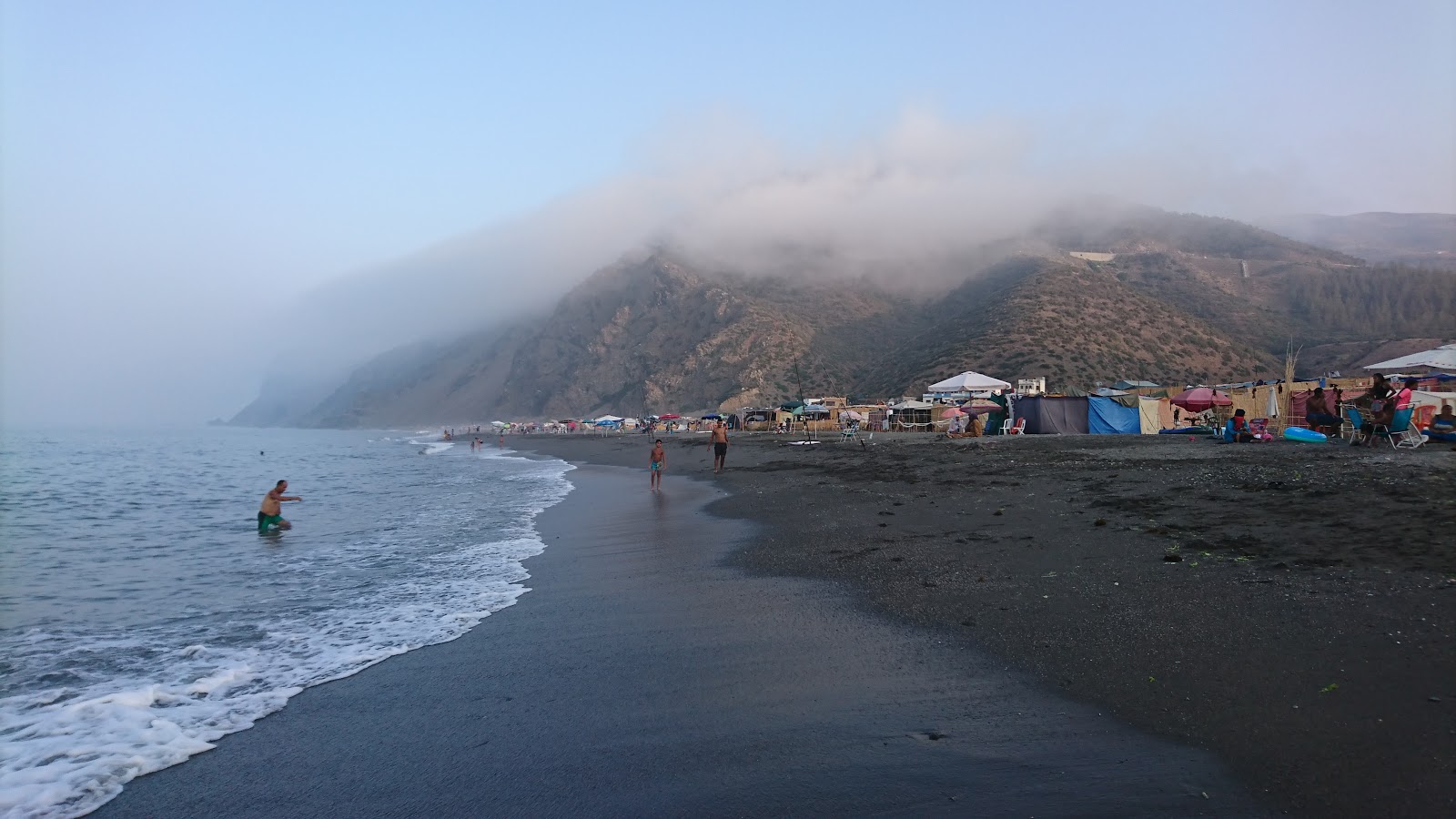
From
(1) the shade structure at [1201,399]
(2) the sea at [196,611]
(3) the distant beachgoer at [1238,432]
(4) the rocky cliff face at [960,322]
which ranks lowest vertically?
(2) the sea at [196,611]

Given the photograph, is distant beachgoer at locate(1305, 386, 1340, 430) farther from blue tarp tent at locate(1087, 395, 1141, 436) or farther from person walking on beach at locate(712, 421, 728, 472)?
person walking on beach at locate(712, 421, 728, 472)

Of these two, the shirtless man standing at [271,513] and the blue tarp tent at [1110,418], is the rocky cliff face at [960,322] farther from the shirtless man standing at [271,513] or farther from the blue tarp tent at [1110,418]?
the shirtless man standing at [271,513]

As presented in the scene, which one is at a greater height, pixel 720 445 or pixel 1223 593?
pixel 720 445

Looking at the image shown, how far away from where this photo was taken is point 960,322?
6762cm

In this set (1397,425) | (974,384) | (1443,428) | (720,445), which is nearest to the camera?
(1443,428)

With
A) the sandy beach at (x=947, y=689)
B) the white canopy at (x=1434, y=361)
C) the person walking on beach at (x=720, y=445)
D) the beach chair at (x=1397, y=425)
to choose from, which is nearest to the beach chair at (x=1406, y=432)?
the beach chair at (x=1397, y=425)

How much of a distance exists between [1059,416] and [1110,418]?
186 centimetres

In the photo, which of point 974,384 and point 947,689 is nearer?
point 947,689

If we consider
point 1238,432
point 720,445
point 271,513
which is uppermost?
point 1238,432

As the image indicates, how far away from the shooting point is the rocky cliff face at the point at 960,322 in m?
54.3

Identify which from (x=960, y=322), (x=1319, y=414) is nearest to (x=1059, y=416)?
(x=1319, y=414)

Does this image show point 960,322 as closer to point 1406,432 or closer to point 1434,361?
point 1434,361

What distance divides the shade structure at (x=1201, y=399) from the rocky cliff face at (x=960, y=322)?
2426 centimetres

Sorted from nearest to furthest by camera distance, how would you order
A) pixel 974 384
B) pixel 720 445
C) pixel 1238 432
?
pixel 1238 432, pixel 720 445, pixel 974 384
